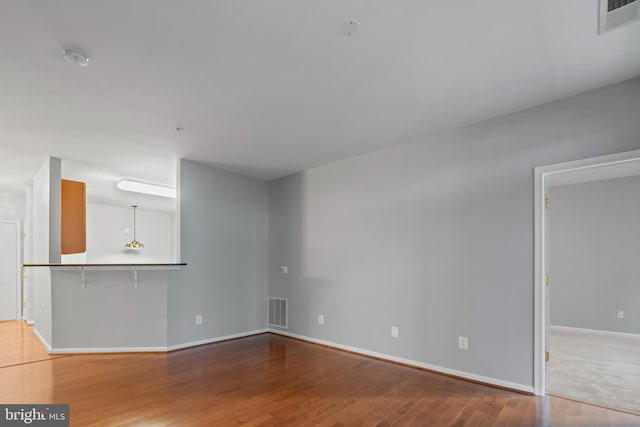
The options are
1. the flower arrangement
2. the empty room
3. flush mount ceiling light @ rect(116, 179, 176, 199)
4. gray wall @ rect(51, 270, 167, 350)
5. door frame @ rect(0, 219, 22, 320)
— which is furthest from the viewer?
the flower arrangement

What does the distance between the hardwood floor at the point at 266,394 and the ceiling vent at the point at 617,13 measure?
2730mm

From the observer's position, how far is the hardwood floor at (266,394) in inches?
104

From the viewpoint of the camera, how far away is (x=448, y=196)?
376 centimetres

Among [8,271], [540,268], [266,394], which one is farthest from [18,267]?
[540,268]

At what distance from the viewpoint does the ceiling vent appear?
6.15ft

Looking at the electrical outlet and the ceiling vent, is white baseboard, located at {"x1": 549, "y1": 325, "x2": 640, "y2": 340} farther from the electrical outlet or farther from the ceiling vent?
the ceiling vent

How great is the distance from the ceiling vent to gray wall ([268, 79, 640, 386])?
1.04 meters

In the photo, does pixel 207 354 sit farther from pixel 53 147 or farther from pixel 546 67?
pixel 546 67

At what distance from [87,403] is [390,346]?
10.0 ft

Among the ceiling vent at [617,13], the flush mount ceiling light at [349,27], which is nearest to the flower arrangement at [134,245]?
the flush mount ceiling light at [349,27]

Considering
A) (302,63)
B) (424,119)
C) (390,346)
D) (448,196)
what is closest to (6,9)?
(302,63)

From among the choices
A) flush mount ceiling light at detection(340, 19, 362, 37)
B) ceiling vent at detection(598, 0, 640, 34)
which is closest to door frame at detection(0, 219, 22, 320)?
flush mount ceiling light at detection(340, 19, 362, 37)

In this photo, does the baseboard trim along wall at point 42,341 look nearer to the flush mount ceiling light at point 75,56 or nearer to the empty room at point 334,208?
the empty room at point 334,208

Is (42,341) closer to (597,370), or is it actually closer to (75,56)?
(75,56)
